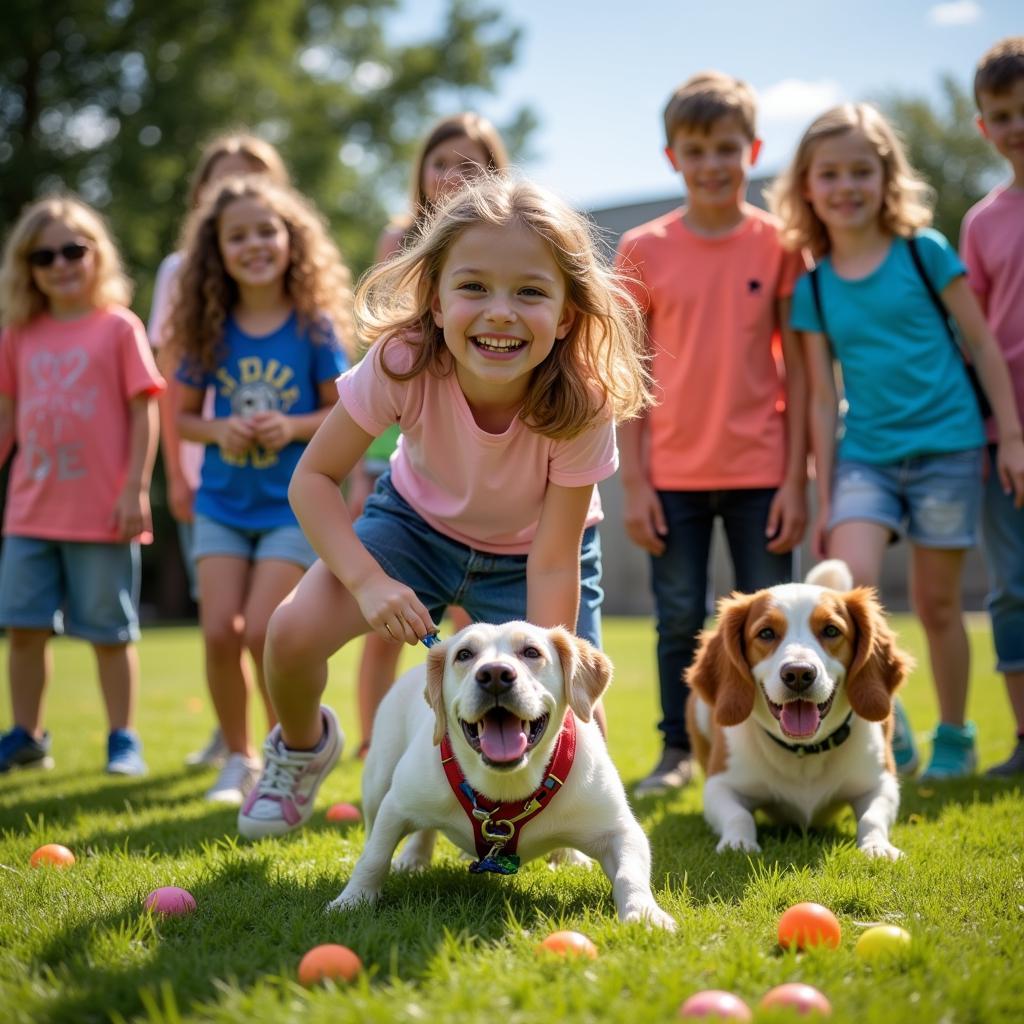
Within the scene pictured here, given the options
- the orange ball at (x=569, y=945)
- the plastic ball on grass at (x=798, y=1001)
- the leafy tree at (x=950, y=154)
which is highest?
the leafy tree at (x=950, y=154)

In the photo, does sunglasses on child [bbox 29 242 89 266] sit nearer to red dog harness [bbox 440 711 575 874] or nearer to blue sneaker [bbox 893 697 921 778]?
red dog harness [bbox 440 711 575 874]

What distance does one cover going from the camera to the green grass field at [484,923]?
233cm

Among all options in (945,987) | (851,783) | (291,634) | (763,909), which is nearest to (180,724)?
(291,634)

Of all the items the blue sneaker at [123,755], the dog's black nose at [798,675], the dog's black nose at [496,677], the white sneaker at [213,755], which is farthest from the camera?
the white sneaker at [213,755]

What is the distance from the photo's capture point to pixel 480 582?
4.13 meters

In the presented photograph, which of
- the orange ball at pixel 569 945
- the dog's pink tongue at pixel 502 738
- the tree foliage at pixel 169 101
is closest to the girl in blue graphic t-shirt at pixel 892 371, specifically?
the dog's pink tongue at pixel 502 738

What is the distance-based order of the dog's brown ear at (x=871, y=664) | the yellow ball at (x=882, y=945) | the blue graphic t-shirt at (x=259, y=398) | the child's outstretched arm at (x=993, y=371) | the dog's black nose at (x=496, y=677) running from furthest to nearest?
the blue graphic t-shirt at (x=259, y=398) → the child's outstretched arm at (x=993, y=371) → the dog's brown ear at (x=871, y=664) → the dog's black nose at (x=496, y=677) → the yellow ball at (x=882, y=945)

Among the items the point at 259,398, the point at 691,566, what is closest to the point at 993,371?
the point at 691,566

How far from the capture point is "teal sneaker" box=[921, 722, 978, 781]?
17.8 feet

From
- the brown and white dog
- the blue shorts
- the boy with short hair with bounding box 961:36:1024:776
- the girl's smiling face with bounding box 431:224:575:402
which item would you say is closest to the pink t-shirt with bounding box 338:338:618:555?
the girl's smiling face with bounding box 431:224:575:402

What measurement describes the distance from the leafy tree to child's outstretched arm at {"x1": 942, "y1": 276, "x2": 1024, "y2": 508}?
108ft

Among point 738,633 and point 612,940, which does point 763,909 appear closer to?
point 612,940

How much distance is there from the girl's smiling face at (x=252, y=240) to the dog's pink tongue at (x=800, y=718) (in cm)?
335

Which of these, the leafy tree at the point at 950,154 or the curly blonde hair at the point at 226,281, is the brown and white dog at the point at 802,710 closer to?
the curly blonde hair at the point at 226,281
